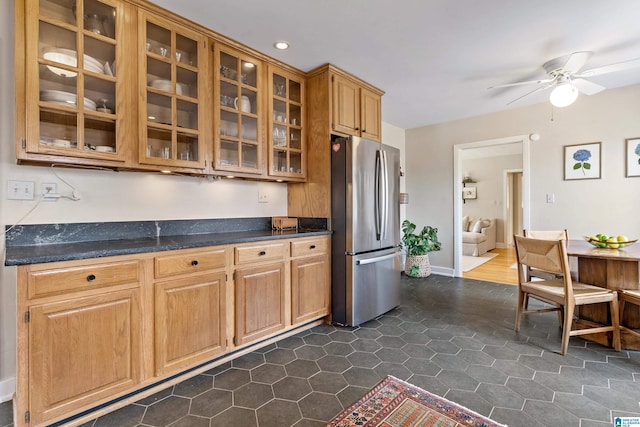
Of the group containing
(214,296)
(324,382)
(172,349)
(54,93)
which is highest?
(54,93)

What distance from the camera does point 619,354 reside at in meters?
2.21

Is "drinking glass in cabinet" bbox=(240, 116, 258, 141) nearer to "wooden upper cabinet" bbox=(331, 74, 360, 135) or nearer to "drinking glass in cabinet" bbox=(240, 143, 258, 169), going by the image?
"drinking glass in cabinet" bbox=(240, 143, 258, 169)

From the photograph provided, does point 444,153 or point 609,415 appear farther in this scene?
point 444,153

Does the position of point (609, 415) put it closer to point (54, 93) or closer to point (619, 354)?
point (619, 354)

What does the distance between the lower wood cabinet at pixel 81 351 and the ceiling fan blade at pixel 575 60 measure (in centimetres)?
366

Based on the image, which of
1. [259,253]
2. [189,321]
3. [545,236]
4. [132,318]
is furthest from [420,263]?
[132,318]

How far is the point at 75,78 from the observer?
168 centimetres

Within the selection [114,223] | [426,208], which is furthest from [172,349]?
[426,208]

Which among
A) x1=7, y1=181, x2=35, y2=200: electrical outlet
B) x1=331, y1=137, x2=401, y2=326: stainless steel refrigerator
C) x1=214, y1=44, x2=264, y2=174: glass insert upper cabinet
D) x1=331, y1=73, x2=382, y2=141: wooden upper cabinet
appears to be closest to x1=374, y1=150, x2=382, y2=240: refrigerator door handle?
x1=331, y1=137, x2=401, y2=326: stainless steel refrigerator

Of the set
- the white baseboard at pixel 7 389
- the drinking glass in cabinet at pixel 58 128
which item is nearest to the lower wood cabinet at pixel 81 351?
the white baseboard at pixel 7 389

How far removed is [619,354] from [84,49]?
13.7ft

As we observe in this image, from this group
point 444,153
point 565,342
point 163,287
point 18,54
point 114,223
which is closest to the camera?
point 18,54

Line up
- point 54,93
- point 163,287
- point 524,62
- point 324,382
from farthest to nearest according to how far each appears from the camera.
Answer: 1. point 524,62
2. point 324,382
3. point 163,287
4. point 54,93

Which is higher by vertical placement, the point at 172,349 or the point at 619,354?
the point at 172,349
